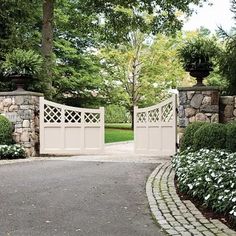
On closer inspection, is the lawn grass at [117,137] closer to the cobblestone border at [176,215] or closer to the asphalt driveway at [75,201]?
the asphalt driveway at [75,201]

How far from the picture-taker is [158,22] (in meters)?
15.4

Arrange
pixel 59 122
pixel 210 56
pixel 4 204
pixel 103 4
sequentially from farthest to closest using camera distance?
pixel 103 4 → pixel 59 122 → pixel 210 56 → pixel 4 204

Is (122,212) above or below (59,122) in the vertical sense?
below

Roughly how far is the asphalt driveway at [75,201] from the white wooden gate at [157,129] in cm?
195

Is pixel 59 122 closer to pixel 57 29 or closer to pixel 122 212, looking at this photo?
pixel 122 212

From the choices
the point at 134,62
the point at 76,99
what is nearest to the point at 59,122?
the point at 76,99

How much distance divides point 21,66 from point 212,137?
5.26 metres

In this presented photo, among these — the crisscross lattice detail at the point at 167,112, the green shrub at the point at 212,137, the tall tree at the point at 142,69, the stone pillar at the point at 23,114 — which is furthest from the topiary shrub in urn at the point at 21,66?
the tall tree at the point at 142,69

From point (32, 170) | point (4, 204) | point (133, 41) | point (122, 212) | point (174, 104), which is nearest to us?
point (122, 212)

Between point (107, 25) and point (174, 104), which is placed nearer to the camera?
point (174, 104)

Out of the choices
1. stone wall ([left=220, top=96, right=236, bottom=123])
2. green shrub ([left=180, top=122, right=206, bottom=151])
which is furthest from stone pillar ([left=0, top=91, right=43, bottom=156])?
stone wall ([left=220, top=96, right=236, bottom=123])

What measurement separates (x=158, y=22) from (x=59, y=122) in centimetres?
680

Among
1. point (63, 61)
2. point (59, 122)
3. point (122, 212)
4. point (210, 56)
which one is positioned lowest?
point (122, 212)

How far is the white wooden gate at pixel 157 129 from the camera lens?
9844 millimetres
